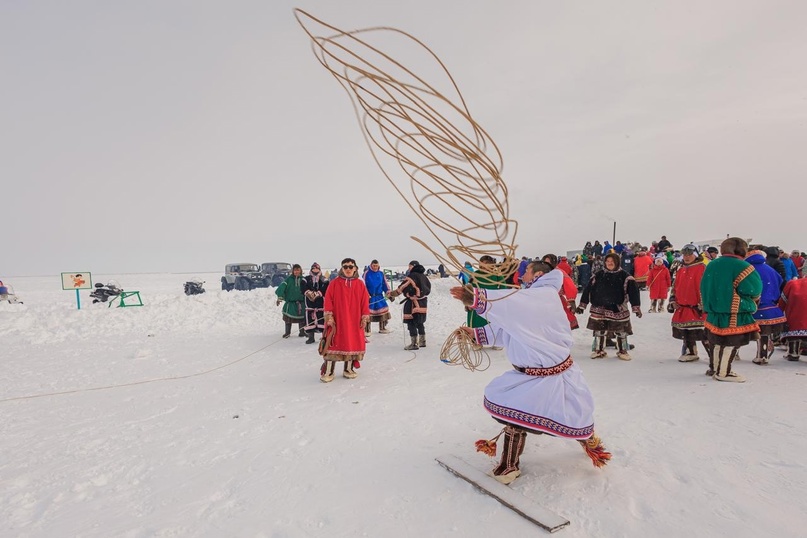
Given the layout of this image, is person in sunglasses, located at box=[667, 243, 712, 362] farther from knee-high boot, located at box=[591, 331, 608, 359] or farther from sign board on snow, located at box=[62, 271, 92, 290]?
sign board on snow, located at box=[62, 271, 92, 290]

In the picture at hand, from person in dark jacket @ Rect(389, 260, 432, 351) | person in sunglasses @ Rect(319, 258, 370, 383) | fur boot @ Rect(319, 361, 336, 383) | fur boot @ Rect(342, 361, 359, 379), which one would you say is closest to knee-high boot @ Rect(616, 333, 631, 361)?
person in dark jacket @ Rect(389, 260, 432, 351)

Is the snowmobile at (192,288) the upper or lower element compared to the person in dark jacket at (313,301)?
lower

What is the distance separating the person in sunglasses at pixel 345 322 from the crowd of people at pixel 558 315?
0.6 inches

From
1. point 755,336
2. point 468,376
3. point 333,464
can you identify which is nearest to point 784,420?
point 755,336

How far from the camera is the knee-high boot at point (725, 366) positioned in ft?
16.2

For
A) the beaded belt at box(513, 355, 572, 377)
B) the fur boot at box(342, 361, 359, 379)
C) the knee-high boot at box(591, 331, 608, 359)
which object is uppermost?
the beaded belt at box(513, 355, 572, 377)

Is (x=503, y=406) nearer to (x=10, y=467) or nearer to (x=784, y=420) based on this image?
(x=784, y=420)

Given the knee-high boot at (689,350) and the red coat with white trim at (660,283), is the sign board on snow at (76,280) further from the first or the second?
the red coat with white trim at (660,283)

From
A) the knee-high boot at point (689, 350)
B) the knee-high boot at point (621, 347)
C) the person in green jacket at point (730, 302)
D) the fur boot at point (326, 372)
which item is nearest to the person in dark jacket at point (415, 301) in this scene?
the fur boot at point (326, 372)

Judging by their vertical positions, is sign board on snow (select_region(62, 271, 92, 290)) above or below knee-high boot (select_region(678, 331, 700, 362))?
above

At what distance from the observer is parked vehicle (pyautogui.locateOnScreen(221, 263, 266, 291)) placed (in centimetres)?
2297

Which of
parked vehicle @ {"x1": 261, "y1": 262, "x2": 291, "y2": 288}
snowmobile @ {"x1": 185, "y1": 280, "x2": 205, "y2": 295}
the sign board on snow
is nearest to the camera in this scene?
the sign board on snow

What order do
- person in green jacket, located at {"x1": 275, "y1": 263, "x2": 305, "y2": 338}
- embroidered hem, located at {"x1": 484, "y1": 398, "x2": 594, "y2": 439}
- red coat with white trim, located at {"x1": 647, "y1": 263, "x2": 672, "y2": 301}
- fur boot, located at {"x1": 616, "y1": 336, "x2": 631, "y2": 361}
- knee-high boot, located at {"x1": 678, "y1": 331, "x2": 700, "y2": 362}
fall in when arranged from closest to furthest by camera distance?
embroidered hem, located at {"x1": 484, "y1": 398, "x2": 594, "y2": 439} → knee-high boot, located at {"x1": 678, "y1": 331, "x2": 700, "y2": 362} → fur boot, located at {"x1": 616, "y1": 336, "x2": 631, "y2": 361} → person in green jacket, located at {"x1": 275, "y1": 263, "x2": 305, "y2": 338} → red coat with white trim, located at {"x1": 647, "y1": 263, "x2": 672, "y2": 301}

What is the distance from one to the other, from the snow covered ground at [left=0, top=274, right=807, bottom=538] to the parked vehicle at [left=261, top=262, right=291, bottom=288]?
17.7 metres
